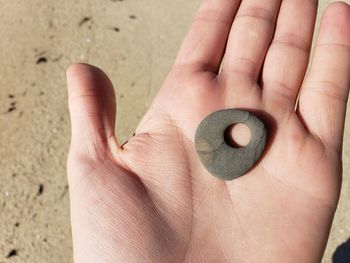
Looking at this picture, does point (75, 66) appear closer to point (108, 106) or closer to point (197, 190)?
point (108, 106)

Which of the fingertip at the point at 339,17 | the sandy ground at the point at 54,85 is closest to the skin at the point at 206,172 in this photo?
the fingertip at the point at 339,17

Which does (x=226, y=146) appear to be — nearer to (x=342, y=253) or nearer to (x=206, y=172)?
(x=206, y=172)

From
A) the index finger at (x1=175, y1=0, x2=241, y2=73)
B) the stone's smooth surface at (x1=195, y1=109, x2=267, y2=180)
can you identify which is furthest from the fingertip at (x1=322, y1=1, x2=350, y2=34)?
the stone's smooth surface at (x1=195, y1=109, x2=267, y2=180)

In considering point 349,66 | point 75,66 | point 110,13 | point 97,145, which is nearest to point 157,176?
point 97,145

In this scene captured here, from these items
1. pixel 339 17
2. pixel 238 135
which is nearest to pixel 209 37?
pixel 238 135

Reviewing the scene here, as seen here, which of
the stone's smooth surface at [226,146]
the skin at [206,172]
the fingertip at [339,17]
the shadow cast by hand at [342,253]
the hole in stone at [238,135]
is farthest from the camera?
the shadow cast by hand at [342,253]

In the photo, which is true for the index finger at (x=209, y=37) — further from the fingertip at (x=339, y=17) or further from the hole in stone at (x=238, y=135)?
the fingertip at (x=339, y=17)

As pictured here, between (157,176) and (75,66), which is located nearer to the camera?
(157,176)
